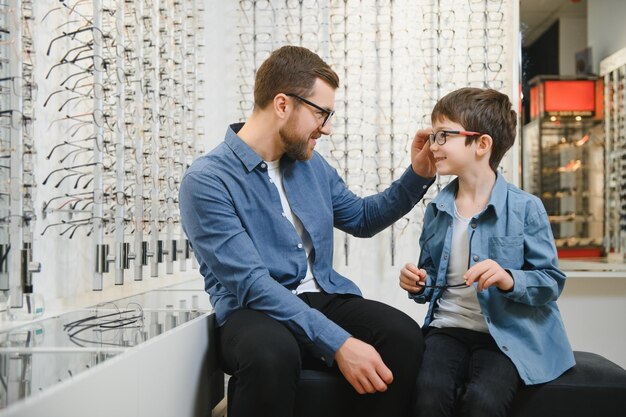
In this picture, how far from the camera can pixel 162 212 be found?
9.70 feet

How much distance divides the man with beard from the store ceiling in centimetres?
233

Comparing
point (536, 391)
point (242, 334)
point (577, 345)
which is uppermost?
point (242, 334)

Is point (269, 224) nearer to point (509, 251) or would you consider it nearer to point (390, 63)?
point (509, 251)

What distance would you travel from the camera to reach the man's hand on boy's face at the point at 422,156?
2.15 meters

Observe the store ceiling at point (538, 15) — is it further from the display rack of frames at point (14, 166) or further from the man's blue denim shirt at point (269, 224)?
the display rack of frames at point (14, 166)

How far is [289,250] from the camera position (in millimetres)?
1960

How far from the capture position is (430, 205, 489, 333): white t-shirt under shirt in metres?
1.96

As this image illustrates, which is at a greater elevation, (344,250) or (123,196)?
(123,196)

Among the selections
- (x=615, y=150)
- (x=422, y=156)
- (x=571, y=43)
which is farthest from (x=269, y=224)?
(x=571, y=43)

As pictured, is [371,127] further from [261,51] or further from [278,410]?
[278,410]

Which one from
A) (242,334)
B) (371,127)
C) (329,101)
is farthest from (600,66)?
(242,334)

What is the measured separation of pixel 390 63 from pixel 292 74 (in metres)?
2.15

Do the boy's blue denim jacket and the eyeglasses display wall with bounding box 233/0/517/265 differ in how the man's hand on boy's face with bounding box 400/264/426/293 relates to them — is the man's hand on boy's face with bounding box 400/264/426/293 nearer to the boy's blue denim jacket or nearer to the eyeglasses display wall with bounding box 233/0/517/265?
the boy's blue denim jacket

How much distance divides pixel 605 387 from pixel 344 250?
2.42 m
